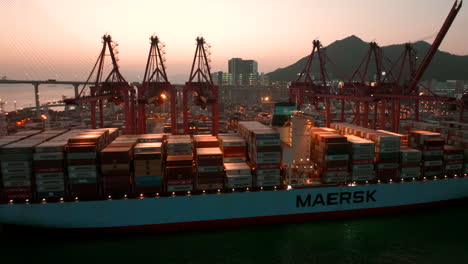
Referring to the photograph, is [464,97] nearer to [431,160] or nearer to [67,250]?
[431,160]

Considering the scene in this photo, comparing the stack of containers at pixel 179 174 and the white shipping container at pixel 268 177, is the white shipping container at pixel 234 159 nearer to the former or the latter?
the white shipping container at pixel 268 177

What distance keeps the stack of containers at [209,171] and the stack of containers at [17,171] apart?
35.9 feet

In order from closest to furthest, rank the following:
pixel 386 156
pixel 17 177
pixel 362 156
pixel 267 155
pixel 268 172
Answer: pixel 17 177
pixel 267 155
pixel 268 172
pixel 362 156
pixel 386 156

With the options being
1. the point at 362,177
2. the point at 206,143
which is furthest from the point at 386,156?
the point at 206,143

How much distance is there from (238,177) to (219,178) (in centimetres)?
134

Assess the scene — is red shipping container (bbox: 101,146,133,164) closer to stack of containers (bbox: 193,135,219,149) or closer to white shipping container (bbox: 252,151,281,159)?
stack of containers (bbox: 193,135,219,149)

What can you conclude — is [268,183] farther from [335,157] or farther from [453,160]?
[453,160]

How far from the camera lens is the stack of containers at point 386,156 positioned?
2288cm

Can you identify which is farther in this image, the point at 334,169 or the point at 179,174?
the point at 334,169

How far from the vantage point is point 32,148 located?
62.7 feet

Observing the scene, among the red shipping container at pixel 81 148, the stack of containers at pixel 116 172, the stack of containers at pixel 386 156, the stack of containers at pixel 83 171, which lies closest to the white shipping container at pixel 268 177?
the stack of containers at pixel 386 156

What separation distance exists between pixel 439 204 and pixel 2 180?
110 ft

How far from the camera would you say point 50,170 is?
19016mm

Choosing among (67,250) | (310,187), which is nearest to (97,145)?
(67,250)
